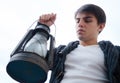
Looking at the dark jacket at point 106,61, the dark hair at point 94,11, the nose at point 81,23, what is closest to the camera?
the dark jacket at point 106,61

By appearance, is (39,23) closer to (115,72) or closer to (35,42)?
(35,42)

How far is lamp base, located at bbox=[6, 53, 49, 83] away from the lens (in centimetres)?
149

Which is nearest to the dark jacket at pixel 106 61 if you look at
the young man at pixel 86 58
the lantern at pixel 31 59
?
the young man at pixel 86 58

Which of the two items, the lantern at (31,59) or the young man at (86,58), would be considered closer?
the lantern at (31,59)

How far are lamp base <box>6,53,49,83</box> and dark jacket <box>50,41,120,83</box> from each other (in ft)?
1.12

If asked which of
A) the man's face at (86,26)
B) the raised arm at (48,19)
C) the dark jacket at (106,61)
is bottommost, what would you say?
the dark jacket at (106,61)

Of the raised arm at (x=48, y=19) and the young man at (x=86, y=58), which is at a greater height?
the raised arm at (x=48, y=19)

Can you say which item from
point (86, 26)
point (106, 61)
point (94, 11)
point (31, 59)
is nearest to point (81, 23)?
point (86, 26)

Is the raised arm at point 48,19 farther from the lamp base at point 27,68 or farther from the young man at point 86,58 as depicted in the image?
the lamp base at point 27,68

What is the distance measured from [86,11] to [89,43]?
0.24m

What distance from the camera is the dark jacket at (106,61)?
5.99 feet

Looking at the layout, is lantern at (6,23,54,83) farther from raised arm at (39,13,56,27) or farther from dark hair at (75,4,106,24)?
dark hair at (75,4,106,24)

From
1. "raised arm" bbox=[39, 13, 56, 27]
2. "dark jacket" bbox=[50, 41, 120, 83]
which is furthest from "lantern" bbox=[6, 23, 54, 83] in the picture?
"dark jacket" bbox=[50, 41, 120, 83]

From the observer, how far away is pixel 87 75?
1.86 metres
